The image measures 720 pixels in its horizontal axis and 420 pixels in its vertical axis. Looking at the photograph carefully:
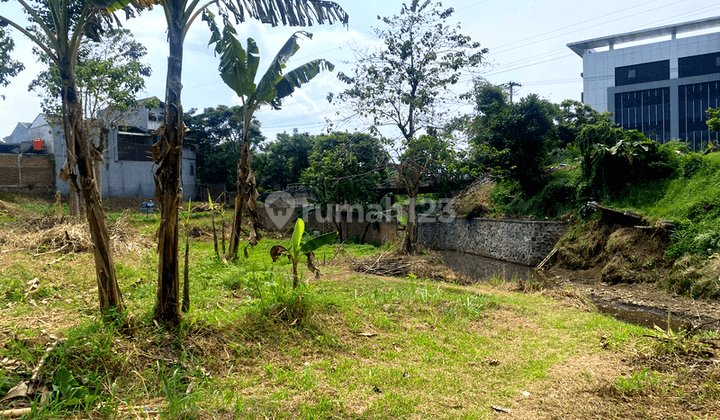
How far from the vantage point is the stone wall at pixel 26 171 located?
86.4 feet

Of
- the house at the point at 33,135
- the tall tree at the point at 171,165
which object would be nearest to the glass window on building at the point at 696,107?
the tall tree at the point at 171,165

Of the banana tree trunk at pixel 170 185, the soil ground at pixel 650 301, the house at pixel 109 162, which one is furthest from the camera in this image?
the house at pixel 109 162

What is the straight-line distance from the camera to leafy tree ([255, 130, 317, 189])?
32.7 metres

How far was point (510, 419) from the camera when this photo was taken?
3.84m

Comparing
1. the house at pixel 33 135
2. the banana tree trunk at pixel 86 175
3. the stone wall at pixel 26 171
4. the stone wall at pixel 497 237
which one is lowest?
the stone wall at pixel 497 237

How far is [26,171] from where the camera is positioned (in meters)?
27.0

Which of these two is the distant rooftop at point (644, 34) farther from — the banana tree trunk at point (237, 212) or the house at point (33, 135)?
the house at point (33, 135)

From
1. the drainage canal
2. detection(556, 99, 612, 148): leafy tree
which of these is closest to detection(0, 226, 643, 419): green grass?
the drainage canal

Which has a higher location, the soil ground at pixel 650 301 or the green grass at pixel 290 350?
the green grass at pixel 290 350

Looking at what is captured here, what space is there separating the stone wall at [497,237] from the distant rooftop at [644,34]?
27270 millimetres

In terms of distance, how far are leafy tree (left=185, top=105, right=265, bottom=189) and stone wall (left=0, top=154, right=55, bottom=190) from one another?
8693 millimetres

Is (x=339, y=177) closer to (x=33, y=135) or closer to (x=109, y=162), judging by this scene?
(x=109, y=162)

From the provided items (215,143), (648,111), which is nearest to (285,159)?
(215,143)

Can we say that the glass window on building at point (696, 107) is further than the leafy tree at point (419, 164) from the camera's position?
Yes
